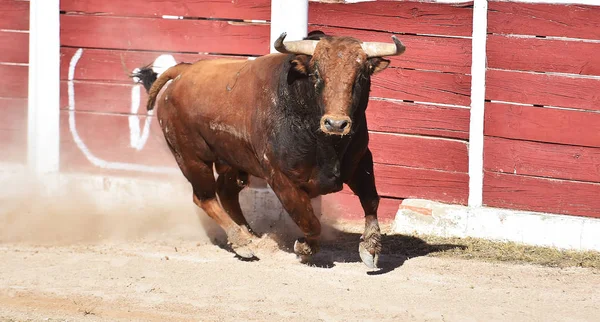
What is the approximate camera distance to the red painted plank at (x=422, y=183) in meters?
8.75

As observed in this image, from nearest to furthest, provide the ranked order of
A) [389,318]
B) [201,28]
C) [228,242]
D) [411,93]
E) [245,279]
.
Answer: [389,318] < [245,279] < [228,242] < [411,93] < [201,28]

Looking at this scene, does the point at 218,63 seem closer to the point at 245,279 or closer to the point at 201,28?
the point at 201,28

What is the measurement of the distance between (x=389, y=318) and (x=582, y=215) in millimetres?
2866

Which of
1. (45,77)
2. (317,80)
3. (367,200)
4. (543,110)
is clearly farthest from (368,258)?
(45,77)

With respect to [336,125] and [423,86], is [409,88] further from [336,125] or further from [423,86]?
[336,125]

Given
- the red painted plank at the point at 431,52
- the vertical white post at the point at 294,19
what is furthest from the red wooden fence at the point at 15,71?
the red painted plank at the point at 431,52

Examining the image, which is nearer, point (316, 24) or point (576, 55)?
point (576, 55)

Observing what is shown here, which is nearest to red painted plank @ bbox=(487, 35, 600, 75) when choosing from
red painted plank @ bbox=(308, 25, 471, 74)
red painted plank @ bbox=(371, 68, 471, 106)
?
red painted plank @ bbox=(308, 25, 471, 74)

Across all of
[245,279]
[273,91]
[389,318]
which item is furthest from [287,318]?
[273,91]

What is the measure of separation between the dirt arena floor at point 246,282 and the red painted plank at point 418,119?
983 millimetres

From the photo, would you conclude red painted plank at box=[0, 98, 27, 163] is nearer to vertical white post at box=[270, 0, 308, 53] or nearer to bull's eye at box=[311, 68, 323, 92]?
vertical white post at box=[270, 0, 308, 53]

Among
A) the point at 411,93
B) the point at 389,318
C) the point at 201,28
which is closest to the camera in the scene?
the point at 389,318

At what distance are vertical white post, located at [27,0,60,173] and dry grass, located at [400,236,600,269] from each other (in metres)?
3.81

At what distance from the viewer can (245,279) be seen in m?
7.09
